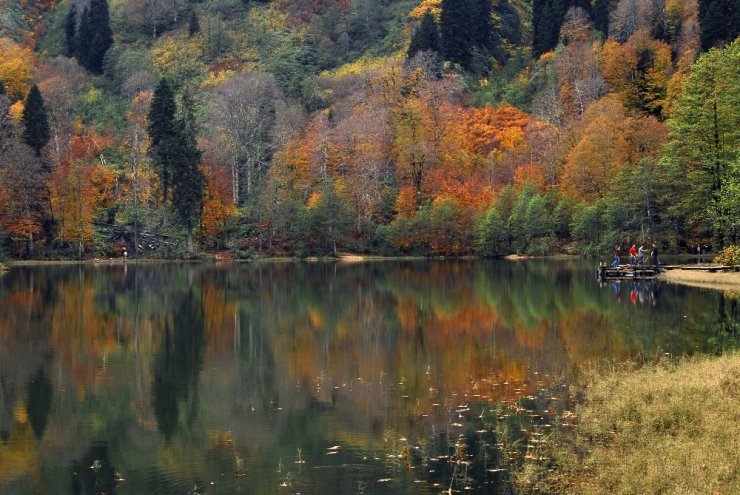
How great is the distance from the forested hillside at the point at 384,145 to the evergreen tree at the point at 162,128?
222 millimetres

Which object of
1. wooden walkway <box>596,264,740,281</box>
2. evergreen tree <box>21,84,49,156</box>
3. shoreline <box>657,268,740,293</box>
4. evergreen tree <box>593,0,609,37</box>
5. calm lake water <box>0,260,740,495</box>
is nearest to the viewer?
calm lake water <box>0,260,740,495</box>

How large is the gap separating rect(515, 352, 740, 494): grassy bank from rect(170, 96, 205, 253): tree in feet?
239

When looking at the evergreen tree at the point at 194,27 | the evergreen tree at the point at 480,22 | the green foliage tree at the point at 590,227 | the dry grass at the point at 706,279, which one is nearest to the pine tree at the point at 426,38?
the evergreen tree at the point at 480,22

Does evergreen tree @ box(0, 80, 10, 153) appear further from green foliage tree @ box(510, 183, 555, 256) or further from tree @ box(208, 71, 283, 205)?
green foliage tree @ box(510, 183, 555, 256)

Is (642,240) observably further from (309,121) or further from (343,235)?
(309,121)

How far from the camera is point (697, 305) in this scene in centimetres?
4028

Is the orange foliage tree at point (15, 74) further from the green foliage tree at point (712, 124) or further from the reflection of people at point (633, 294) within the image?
the reflection of people at point (633, 294)

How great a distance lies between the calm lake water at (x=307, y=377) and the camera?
17344mm

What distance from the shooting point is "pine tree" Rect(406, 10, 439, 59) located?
121 meters

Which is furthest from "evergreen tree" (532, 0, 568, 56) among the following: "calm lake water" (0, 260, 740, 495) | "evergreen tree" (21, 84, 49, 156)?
"calm lake water" (0, 260, 740, 495)

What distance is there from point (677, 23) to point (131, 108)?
6875cm

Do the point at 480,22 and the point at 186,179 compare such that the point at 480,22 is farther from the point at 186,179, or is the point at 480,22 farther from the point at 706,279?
the point at 706,279

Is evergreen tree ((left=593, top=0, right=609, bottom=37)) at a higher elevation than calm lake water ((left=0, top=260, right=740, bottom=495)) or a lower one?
higher

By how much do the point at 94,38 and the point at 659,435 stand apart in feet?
429
